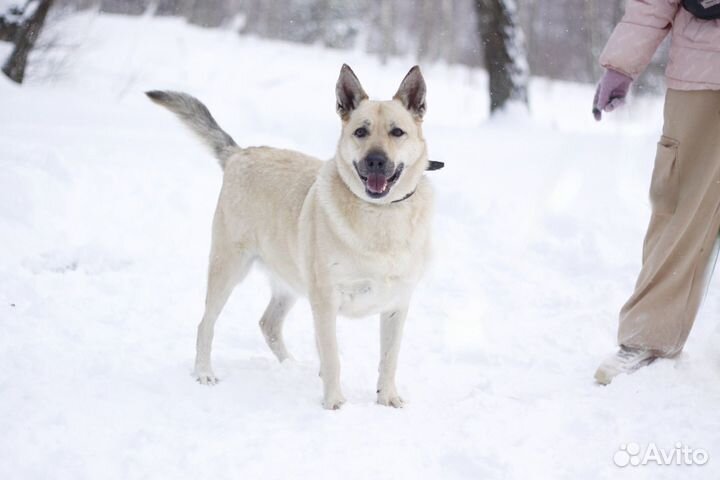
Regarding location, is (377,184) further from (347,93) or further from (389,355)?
(389,355)

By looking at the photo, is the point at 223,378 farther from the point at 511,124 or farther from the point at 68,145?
the point at 511,124

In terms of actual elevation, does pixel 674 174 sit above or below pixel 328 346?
above

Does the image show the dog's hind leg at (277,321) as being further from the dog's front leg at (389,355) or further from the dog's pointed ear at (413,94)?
the dog's pointed ear at (413,94)

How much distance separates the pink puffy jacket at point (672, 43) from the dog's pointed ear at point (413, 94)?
0.88 meters

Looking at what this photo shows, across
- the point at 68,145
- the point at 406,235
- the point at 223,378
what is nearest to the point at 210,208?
the point at 68,145

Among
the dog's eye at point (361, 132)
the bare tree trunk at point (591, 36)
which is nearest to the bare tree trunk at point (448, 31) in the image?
the bare tree trunk at point (591, 36)

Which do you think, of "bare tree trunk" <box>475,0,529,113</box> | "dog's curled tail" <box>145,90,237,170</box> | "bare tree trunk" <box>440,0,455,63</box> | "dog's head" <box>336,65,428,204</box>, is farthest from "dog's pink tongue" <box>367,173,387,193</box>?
"bare tree trunk" <box>440,0,455,63</box>

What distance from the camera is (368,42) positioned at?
23.3m

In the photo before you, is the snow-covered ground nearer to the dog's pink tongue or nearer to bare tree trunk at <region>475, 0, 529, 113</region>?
bare tree trunk at <region>475, 0, 529, 113</region>

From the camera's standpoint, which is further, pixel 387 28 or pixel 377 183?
pixel 387 28

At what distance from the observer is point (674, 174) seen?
3361 mm

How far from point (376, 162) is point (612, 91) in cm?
115

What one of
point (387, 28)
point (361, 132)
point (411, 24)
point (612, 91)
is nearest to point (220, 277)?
point (361, 132)

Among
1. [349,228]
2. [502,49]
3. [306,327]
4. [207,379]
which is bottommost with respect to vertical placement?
[306,327]
